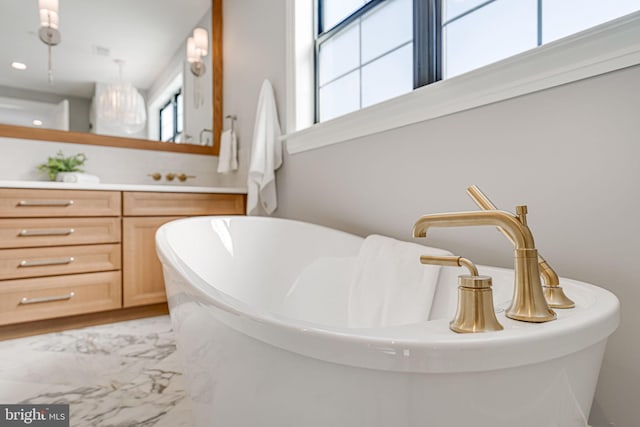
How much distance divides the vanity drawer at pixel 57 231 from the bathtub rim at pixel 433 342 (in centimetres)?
180

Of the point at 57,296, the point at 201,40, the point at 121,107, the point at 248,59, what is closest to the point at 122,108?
the point at 121,107

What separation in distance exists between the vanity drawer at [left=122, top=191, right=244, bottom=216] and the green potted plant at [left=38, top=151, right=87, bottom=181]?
0.55 meters

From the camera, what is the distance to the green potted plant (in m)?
2.21

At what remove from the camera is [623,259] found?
85 cm

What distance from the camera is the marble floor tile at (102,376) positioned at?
1.12 meters

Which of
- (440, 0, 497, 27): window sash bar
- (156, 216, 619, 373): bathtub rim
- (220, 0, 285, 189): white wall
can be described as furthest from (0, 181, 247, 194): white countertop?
(156, 216, 619, 373): bathtub rim

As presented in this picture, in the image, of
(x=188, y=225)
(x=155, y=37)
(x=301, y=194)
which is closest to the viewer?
(x=188, y=225)

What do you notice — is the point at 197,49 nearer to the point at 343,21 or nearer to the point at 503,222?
the point at 343,21

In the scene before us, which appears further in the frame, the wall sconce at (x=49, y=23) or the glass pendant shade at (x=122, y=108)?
the glass pendant shade at (x=122, y=108)

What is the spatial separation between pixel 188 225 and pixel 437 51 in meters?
1.27

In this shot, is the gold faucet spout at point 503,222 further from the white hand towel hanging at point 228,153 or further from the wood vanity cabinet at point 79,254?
the white hand towel hanging at point 228,153

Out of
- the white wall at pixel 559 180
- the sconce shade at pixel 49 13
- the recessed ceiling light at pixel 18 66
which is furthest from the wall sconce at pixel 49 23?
the white wall at pixel 559 180

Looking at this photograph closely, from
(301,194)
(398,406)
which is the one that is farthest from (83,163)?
(398,406)

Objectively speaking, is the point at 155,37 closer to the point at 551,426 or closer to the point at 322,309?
the point at 322,309
